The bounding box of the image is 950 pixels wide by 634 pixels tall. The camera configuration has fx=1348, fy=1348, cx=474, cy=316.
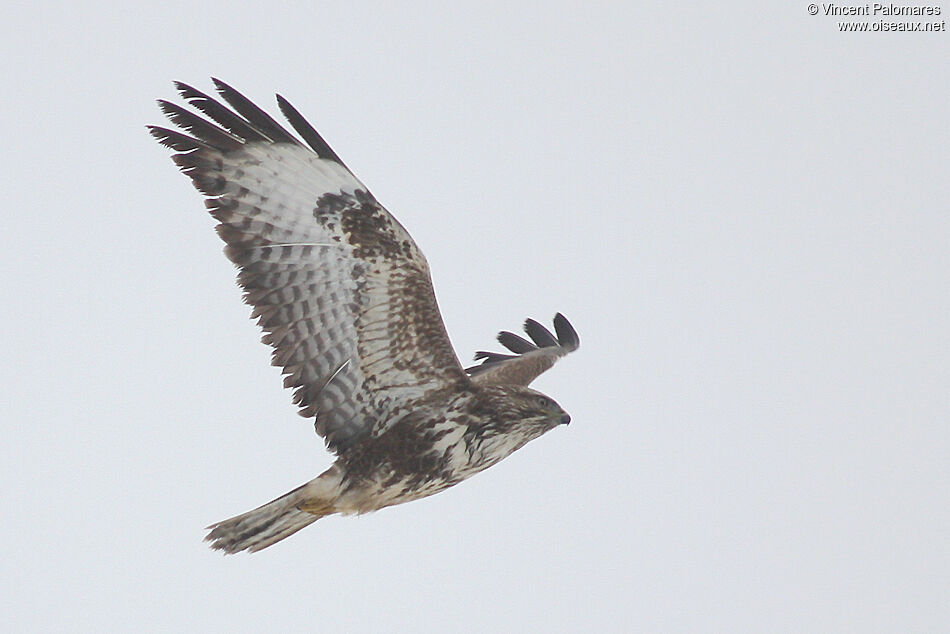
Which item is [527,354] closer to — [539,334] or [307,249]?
[539,334]

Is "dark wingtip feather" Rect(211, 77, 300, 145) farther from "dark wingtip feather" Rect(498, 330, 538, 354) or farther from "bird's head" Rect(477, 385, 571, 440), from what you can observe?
"dark wingtip feather" Rect(498, 330, 538, 354)

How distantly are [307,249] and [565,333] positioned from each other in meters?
3.95

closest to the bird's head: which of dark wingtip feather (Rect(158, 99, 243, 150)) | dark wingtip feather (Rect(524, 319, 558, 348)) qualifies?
dark wingtip feather (Rect(158, 99, 243, 150))

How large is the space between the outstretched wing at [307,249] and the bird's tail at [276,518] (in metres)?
0.48

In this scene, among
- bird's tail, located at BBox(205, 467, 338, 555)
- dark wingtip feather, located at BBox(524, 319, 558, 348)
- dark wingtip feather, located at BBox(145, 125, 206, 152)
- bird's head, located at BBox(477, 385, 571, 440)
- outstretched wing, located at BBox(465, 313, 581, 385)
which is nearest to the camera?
dark wingtip feather, located at BBox(145, 125, 206, 152)

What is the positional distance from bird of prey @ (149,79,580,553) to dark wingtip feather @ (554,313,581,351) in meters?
2.73

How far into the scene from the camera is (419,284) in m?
7.79

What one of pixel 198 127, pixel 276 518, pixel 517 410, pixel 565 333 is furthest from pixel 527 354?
pixel 198 127

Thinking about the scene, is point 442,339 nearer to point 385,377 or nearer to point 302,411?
point 385,377

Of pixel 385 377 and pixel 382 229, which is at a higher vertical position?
pixel 382 229

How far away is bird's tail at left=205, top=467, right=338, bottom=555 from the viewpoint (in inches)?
318

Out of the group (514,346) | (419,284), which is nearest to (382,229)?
(419,284)

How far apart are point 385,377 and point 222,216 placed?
1367 mm

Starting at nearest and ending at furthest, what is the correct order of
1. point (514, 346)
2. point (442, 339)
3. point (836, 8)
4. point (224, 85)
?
point (224, 85)
point (442, 339)
point (514, 346)
point (836, 8)
